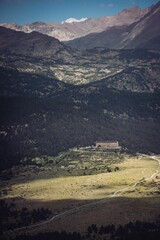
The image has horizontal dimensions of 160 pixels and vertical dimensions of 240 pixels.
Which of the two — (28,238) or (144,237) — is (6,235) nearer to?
(28,238)

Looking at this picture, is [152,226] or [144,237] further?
[152,226]

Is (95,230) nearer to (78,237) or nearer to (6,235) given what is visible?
(78,237)

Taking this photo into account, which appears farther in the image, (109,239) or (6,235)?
(6,235)

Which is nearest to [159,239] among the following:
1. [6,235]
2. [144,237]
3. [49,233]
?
[144,237]

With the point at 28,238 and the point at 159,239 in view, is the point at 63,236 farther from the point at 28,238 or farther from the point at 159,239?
the point at 159,239

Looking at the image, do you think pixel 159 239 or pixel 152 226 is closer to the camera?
pixel 159 239

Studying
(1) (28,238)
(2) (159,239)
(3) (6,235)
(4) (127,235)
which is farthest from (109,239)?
(3) (6,235)

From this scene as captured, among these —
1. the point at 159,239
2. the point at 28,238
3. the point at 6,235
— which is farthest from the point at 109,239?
the point at 6,235
